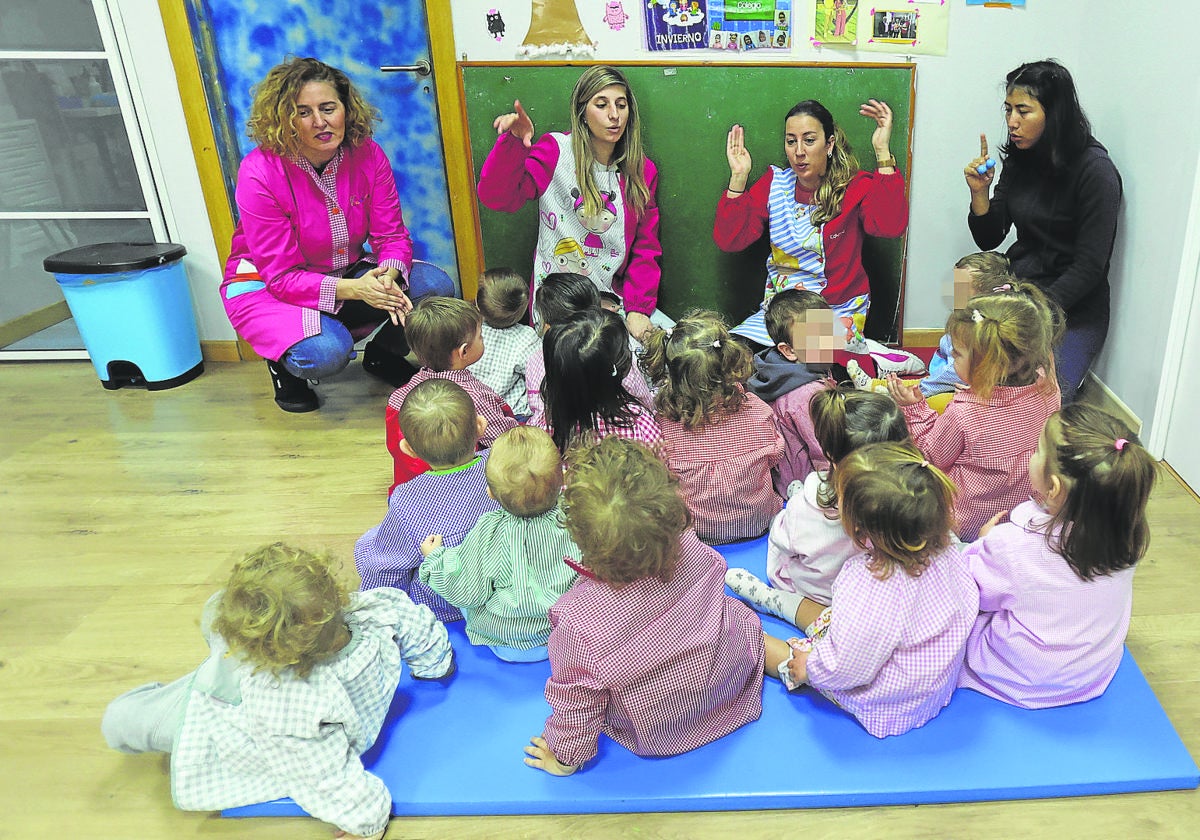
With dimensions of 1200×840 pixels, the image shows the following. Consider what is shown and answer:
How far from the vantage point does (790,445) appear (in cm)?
230

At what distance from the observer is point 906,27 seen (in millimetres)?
2932

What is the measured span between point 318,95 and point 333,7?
524 mm

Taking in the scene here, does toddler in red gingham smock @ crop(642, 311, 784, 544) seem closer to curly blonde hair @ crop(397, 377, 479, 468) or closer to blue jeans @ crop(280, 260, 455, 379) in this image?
curly blonde hair @ crop(397, 377, 479, 468)

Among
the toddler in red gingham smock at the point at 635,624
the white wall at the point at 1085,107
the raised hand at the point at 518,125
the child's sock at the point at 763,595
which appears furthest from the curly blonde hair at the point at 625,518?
the white wall at the point at 1085,107

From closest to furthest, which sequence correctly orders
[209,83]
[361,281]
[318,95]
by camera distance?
1. [318,95]
2. [361,281]
3. [209,83]

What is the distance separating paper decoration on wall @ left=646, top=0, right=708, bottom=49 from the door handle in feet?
2.55

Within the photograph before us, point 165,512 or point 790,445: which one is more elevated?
point 790,445

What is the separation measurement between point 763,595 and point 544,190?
1716mm

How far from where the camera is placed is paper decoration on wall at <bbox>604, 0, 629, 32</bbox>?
2957 mm

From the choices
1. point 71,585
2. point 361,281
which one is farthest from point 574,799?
point 361,281

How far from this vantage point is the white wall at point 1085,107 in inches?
95.7

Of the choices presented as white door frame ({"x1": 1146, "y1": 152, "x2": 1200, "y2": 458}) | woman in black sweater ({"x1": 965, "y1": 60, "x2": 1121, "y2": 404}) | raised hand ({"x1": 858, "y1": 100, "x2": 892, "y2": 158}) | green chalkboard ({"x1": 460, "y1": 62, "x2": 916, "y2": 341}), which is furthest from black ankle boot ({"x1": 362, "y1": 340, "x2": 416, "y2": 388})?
white door frame ({"x1": 1146, "y1": 152, "x2": 1200, "y2": 458})

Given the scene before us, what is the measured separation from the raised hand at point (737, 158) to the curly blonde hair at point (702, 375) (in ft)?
3.59

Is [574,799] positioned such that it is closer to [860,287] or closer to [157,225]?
[860,287]
